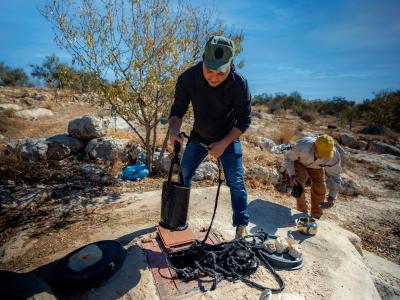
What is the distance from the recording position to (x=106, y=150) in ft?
20.2

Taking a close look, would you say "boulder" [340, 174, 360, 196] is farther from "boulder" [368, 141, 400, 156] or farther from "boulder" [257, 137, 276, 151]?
"boulder" [368, 141, 400, 156]

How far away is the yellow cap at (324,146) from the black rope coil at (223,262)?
176 centimetres

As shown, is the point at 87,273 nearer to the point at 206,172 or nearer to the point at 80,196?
the point at 80,196

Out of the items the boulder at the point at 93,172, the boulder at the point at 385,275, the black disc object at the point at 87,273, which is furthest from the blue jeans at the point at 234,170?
the boulder at the point at 93,172

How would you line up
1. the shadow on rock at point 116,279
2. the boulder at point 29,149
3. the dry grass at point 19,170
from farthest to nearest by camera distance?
1. the boulder at point 29,149
2. the dry grass at point 19,170
3. the shadow on rock at point 116,279

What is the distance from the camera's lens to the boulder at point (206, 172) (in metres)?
5.72

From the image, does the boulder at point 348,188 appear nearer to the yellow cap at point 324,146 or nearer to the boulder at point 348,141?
the yellow cap at point 324,146

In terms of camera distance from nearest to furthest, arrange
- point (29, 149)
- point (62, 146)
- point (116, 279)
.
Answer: point (116, 279) < point (29, 149) < point (62, 146)

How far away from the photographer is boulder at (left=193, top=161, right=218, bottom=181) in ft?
18.8

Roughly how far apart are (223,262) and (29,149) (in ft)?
16.2

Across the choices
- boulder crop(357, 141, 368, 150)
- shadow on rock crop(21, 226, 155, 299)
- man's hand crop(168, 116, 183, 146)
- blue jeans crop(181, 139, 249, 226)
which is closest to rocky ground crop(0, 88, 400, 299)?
shadow on rock crop(21, 226, 155, 299)

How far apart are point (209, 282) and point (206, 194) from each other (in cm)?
197

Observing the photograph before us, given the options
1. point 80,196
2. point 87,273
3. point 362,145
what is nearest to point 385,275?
point 87,273

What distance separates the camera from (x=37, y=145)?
5.87 metres
